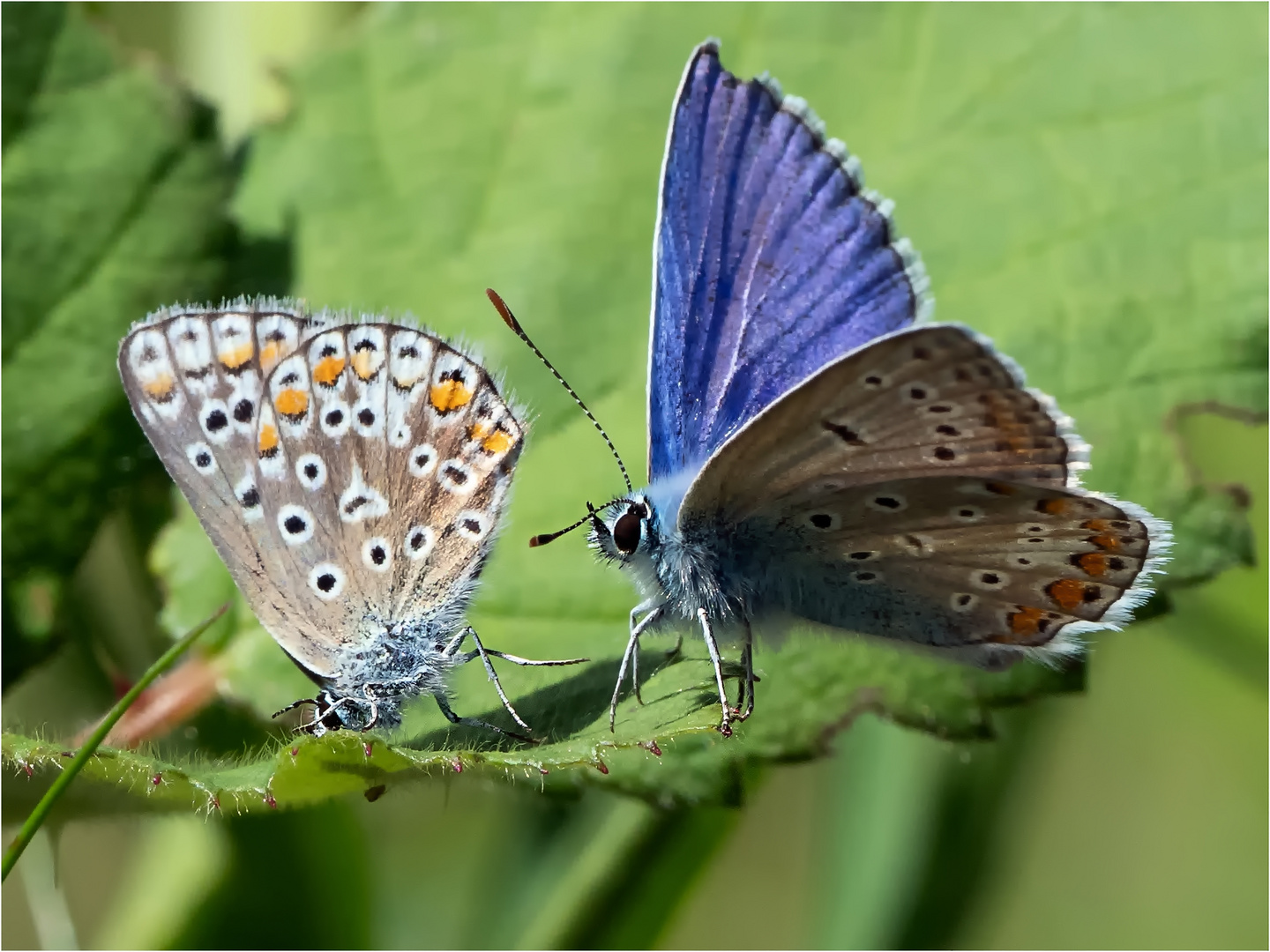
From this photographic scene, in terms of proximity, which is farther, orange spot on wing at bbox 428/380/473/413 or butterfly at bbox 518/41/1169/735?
orange spot on wing at bbox 428/380/473/413

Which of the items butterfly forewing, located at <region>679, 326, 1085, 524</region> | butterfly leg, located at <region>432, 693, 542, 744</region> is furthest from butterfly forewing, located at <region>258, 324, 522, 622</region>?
butterfly forewing, located at <region>679, 326, 1085, 524</region>

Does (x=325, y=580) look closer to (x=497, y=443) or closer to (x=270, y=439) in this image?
(x=270, y=439)

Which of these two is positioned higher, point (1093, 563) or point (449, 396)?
point (449, 396)

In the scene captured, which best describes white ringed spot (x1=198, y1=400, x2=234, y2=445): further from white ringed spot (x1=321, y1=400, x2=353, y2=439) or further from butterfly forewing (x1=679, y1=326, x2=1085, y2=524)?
butterfly forewing (x1=679, y1=326, x2=1085, y2=524)

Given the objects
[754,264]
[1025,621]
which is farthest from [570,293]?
[1025,621]

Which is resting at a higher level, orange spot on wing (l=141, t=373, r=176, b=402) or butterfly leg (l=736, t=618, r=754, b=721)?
orange spot on wing (l=141, t=373, r=176, b=402)

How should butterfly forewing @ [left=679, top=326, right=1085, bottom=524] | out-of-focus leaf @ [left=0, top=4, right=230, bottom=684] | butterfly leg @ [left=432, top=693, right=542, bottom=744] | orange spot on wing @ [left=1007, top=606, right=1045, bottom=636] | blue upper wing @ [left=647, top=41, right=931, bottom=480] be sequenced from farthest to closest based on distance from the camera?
out-of-focus leaf @ [left=0, top=4, right=230, bottom=684] < blue upper wing @ [left=647, top=41, right=931, bottom=480] < orange spot on wing @ [left=1007, top=606, right=1045, bottom=636] < butterfly leg @ [left=432, top=693, right=542, bottom=744] < butterfly forewing @ [left=679, top=326, right=1085, bottom=524]

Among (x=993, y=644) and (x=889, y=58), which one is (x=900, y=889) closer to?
(x=993, y=644)
